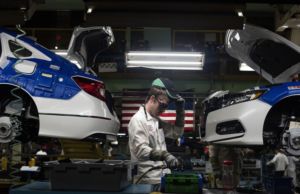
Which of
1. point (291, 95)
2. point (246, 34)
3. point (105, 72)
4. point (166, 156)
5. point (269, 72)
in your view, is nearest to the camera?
point (166, 156)

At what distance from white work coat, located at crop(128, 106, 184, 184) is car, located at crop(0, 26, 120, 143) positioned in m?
0.46

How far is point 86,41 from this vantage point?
18.9 ft

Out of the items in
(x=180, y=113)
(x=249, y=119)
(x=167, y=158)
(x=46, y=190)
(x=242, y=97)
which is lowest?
(x=46, y=190)

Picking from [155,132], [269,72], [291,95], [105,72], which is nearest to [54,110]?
[155,132]

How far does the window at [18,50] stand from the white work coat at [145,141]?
1.40 metres

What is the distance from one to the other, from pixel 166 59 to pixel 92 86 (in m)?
4.37

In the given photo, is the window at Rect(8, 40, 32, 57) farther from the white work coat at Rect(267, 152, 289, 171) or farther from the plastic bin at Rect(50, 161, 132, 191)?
the white work coat at Rect(267, 152, 289, 171)

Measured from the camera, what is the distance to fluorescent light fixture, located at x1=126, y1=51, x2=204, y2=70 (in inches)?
352

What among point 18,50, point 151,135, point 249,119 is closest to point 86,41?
point 18,50

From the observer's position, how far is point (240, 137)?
16.6 ft

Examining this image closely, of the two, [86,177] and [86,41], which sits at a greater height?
[86,41]

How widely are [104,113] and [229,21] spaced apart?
1.72 m

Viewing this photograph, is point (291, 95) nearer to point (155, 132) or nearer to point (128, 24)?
point (155, 132)

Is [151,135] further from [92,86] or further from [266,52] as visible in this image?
[266,52]
